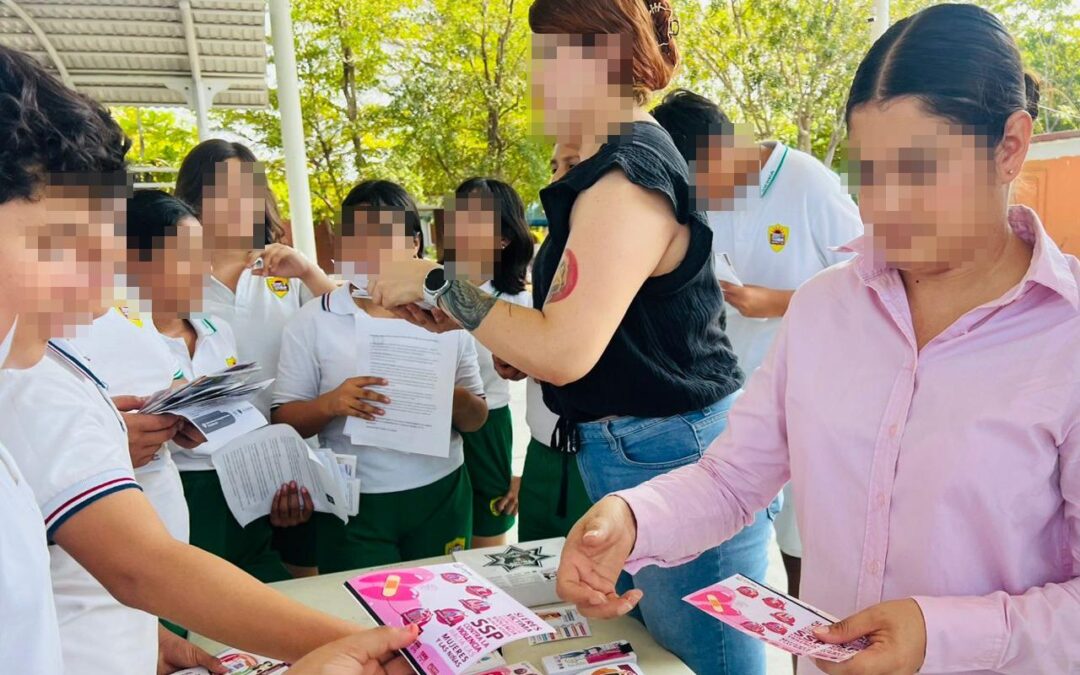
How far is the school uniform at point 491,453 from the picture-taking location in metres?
2.85

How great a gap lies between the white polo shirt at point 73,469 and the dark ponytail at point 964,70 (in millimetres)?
1141

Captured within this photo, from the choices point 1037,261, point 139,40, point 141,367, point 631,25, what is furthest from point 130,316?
point 139,40

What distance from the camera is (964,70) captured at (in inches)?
38.3

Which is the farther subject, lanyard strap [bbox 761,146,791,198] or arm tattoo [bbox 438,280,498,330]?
lanyard strap [bbox 761,146,791,198]

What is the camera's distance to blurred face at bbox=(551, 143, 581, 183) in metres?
1.54

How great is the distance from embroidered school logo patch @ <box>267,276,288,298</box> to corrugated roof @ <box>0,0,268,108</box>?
4.71 metres

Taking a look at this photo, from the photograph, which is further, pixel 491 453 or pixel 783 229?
pixel 491 453

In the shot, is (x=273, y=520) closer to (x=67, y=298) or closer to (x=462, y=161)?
(x=67, y=298)

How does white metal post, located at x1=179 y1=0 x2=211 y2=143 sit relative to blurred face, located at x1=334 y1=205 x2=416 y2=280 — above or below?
above

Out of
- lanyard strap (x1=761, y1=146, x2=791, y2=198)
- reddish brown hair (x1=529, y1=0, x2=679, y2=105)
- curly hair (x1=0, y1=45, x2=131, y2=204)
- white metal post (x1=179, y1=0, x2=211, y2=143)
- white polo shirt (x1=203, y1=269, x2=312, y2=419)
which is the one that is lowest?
white polo shirt (x1=203, y1=269, x2=312, y2=419)

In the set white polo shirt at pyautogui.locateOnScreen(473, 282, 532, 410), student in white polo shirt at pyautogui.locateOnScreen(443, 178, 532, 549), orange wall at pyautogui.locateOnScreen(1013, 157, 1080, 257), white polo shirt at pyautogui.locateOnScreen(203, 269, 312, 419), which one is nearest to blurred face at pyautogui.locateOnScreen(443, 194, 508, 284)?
student in white polo shirt at pyautogui.locateOnScreen(443, 178, 532, 549)

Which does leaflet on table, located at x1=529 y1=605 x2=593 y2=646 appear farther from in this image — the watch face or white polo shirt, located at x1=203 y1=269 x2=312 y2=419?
white polo shirt, located at x1=203 y1=269 x2=312 y2=419

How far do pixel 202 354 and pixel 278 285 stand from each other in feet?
1.80

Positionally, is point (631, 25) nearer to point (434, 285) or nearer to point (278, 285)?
point (434, 285)
